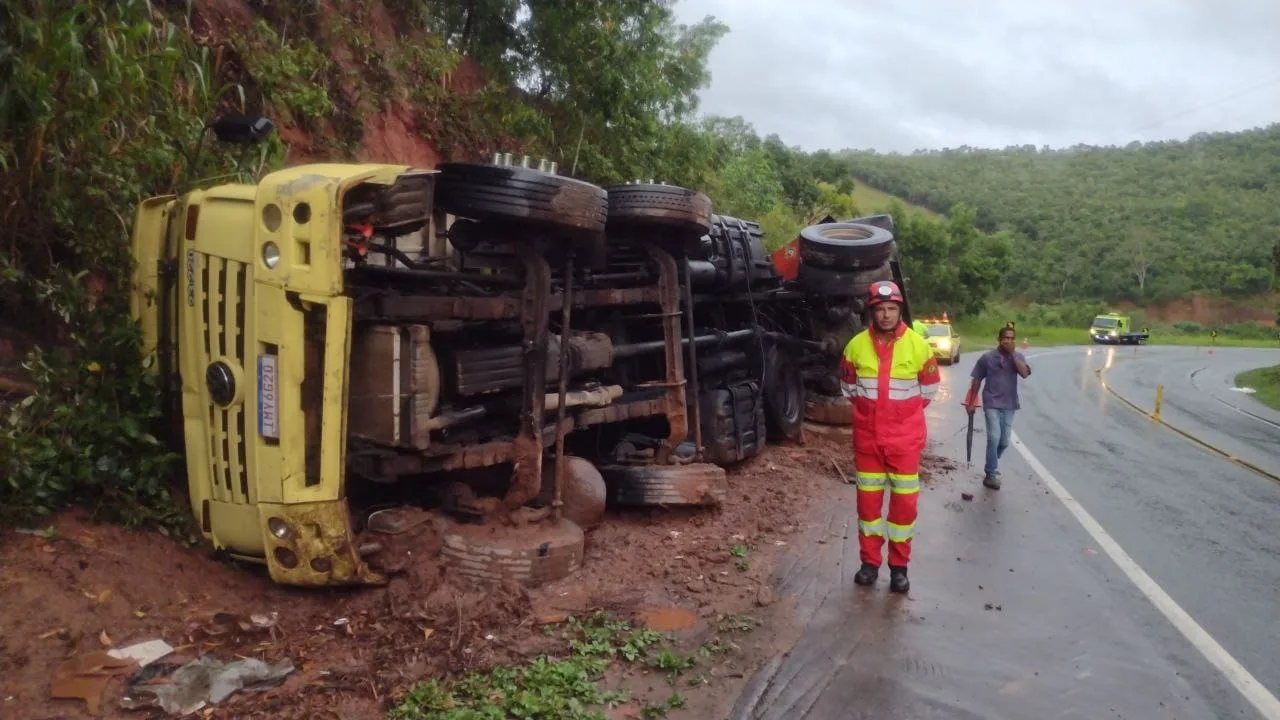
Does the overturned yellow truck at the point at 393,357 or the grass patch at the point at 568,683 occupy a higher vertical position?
the overturned yellow truck at the point at 393,357

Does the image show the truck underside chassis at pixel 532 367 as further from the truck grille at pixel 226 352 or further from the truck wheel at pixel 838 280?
the truck wheel at pixel 838 280

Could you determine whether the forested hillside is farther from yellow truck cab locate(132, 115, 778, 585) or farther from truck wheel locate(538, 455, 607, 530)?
yellow truck cab locate(132, 115, 778, 585)

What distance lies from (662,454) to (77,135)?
3.90 metres

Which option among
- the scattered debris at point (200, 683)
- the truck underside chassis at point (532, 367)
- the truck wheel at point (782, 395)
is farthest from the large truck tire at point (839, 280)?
the scattered debris at point (200, 683)

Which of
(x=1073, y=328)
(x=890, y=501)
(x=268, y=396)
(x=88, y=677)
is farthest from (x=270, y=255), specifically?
(x=1073, y=328)

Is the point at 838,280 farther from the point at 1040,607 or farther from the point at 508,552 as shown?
the point at 508,552

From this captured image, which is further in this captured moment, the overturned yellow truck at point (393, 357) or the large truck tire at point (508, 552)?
the large truck tire at point (508, 552)

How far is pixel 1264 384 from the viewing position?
93.6ft

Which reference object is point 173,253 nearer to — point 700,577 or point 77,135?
point 77,135

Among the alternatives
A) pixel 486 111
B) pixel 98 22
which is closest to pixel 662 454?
pixel 98 22

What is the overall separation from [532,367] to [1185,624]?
11.8ft

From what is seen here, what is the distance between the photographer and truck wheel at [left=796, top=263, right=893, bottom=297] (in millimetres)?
9594

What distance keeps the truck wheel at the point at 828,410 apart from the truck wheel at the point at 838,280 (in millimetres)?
1461

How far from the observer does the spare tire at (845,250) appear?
9547 millimetres
